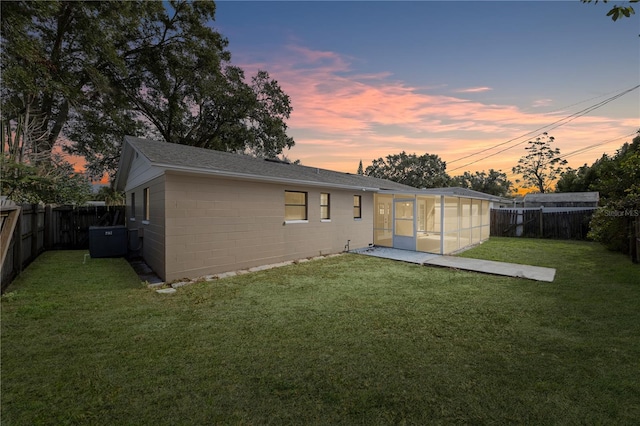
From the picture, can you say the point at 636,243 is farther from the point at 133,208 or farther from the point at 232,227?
the point at 133,208

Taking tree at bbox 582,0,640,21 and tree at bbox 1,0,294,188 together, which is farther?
tree at bbox 1,0,294,188

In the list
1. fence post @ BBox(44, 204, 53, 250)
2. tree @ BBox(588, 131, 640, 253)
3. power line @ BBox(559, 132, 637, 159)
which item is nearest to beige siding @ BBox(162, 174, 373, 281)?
fence post @ BBox(44, 204, 53, 250)

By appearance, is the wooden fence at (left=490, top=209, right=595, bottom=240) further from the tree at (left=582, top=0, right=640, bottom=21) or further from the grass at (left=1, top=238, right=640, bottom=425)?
the tree at (left=582, top=0, right=640, bottom=21)

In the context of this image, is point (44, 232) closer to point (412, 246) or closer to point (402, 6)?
point (412, 246)

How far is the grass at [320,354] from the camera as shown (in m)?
2.35

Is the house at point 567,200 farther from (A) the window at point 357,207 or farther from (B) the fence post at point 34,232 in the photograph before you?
(B) the fence post at point 34,232

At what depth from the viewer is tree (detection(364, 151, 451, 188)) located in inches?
1500

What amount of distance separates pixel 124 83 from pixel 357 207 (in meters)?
16.1

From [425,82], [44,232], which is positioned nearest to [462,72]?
[425,82]

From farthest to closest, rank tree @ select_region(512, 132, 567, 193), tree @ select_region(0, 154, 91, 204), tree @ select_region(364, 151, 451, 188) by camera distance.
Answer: tree @ select_region(364, 151, 451, 188), tree @ select_region(512, 132, 567, 193), tree @ select_region(0, 154, 91, 204)

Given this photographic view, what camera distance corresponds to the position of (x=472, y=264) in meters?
8.50

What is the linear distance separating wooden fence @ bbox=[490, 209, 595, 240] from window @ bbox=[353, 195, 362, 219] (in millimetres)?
10853

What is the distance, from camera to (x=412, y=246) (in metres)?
11.4

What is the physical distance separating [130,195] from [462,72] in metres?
14.0
